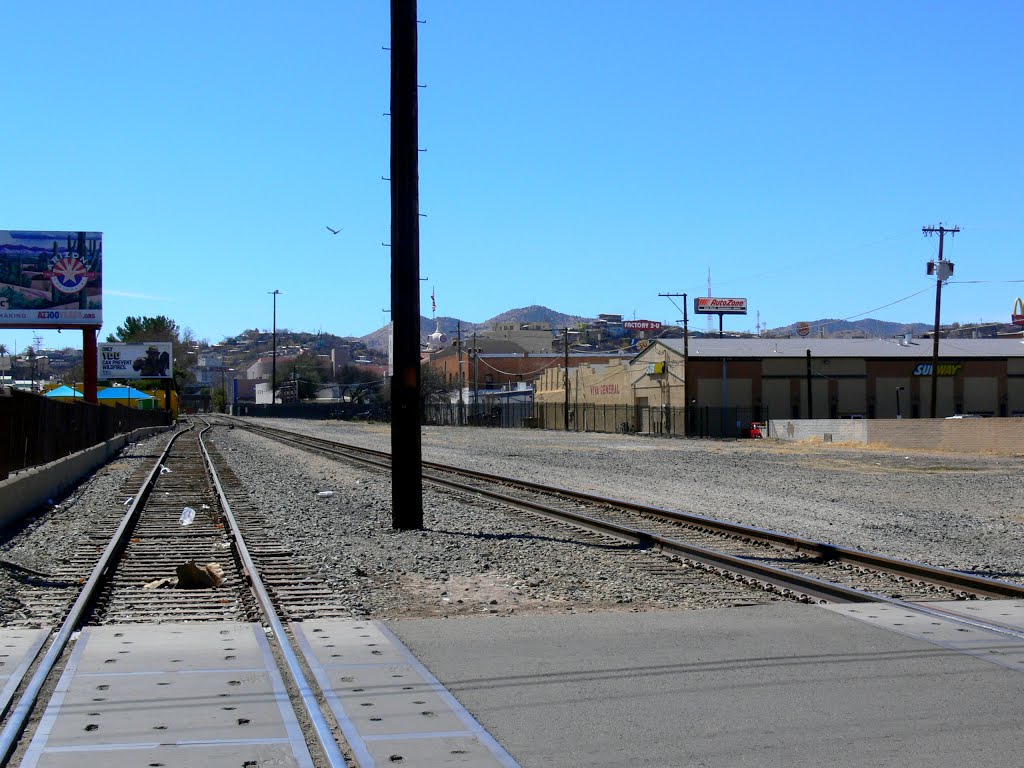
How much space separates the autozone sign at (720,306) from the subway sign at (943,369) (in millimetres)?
48214

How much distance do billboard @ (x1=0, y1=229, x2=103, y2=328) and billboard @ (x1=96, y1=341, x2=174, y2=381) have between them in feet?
148

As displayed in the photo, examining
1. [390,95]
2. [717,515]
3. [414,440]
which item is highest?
[390,95]

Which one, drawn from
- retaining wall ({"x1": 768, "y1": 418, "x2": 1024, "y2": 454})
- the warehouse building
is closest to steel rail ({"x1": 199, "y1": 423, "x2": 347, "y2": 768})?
retaining wall ({"x1": 768, "y1": 418, "x2": 1024, "y2": 454})

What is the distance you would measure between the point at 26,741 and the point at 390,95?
11092 millimetres

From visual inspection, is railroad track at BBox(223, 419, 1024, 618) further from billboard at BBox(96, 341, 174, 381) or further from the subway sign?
billboard at BBox(96, 341, 174, 381)

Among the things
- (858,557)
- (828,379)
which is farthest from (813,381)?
(858,557)

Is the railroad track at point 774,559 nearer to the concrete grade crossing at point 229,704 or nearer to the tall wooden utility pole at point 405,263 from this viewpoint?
the tall wooden utility pole at point 405,263

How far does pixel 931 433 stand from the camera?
4919 cm

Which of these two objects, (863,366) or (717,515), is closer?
(717,515)

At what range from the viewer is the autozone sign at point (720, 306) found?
427 feet

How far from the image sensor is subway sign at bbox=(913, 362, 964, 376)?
80.9m

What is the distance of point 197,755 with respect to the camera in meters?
5.18

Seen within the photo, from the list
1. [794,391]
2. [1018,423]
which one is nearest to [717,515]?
[1018,423]

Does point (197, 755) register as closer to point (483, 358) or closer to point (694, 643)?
point (694, 643)
